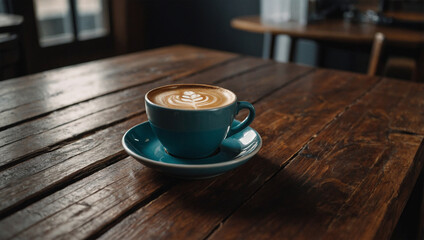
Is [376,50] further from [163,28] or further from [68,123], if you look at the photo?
[163,28]

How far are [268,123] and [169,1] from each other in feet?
9.27

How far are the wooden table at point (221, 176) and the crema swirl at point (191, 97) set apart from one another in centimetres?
10

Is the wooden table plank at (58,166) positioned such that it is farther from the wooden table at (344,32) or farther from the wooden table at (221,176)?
the wooden table at (344,32)

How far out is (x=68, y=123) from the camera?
67 centimetres

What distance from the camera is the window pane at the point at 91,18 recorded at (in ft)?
9.48

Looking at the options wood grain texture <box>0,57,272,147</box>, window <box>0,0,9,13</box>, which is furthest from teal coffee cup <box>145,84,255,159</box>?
window <box>0,0,9,13</box>

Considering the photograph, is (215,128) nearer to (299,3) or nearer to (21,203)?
(21,203)

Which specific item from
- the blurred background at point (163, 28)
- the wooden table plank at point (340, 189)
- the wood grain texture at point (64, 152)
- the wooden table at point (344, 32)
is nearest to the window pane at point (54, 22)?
the blurred background at point (163, 28)

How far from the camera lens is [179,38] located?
3354 millimetres

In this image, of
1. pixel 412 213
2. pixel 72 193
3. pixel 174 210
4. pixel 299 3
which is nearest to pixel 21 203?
pixel 72 193

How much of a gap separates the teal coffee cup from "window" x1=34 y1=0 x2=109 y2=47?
94.2 inches

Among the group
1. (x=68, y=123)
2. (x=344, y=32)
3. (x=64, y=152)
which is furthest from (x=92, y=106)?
(x=344, y=32)

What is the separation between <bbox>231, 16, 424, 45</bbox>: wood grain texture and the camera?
5.64ft

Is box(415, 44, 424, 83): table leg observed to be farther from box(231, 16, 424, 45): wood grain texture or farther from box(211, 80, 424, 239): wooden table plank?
box(211, 80, 424, 239): wooden table plank
